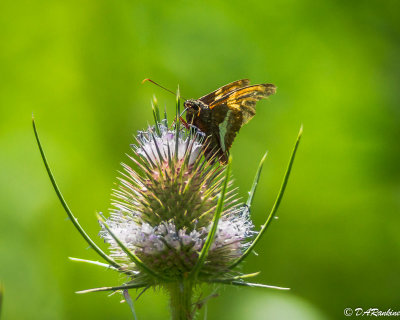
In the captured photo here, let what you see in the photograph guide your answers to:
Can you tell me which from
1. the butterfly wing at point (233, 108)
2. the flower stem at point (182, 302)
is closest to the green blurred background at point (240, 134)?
the butterfly wing at point (233, 108)

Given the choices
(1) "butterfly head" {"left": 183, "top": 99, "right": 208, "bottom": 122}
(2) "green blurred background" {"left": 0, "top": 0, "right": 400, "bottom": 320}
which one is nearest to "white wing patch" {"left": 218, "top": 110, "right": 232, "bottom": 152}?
(1) "butterfly head" {"left": 183, "top": 99, "right": 208, "bottom": 122}

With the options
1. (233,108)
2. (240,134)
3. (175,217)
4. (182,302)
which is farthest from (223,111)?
(240,134)

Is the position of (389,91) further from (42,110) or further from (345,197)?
(42,110)

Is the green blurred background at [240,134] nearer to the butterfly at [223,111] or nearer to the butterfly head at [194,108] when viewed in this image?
the butterfly at [223,111]

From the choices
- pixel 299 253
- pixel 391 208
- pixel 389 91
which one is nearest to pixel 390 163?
pixel 391 208

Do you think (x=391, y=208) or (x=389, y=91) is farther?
(x=389, y=91)

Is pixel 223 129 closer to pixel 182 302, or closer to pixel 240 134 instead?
pixel 182 302
